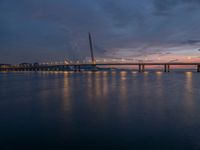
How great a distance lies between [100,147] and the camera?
4.76m

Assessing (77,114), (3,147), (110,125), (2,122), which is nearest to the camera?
(3,147)

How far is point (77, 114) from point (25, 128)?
2478 mm

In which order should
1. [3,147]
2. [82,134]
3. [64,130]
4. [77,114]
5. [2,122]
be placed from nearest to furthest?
[3,147], [82,134], [64,130], [2,122], [77,114]

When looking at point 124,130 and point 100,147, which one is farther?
point 124,130

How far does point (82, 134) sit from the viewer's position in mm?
5668

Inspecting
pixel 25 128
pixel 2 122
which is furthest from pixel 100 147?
pixel 2 122

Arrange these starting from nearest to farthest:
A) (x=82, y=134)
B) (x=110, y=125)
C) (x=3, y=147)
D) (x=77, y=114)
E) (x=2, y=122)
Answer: (x=3, y=147), (x=82, y=134), (x=110, y=125), (x=2, y=122), (x=77, y=114)

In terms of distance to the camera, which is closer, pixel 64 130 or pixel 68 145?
pixel 68 145

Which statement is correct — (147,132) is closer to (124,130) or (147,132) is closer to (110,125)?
(124,130)

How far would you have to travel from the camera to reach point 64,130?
6.05 metres

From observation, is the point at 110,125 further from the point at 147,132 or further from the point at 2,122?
the point at 2,122

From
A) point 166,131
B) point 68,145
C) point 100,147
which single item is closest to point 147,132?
point 166,131

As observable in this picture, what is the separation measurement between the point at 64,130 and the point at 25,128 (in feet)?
4.44

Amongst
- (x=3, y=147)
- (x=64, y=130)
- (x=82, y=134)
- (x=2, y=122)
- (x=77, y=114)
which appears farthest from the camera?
(x=77, y=114)
